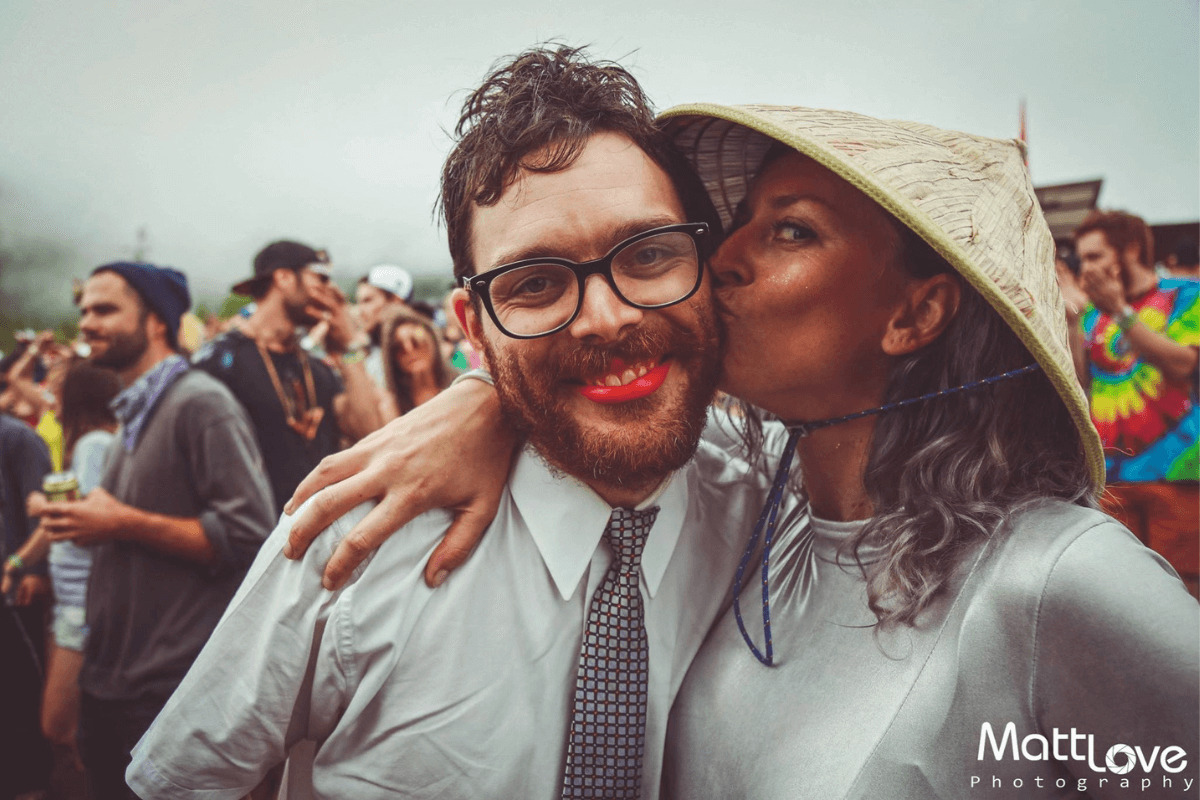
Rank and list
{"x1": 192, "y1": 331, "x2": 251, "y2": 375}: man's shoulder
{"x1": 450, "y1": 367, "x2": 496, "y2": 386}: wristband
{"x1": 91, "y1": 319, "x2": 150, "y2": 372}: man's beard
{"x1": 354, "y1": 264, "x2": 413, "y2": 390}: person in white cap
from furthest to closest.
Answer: {"x1": 354, "y1": 264, "x2": 413, "y2": 390}: person in white cap
{"x1": 192, "y1": 331, "x2": 251, "y2": 375}: man's shoulder
{"x1": 91, "y1": 319, "x2": 150, "y2": 372}: man's beard
{"x1": 450, "y1": 367, "x2": 496, "y2": 386}: wristband

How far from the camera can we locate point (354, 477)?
1475mm

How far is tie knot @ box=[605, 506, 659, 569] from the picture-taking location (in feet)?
4.81

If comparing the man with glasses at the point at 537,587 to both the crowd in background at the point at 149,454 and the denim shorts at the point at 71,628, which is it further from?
the denim shorts at the point at 71,628

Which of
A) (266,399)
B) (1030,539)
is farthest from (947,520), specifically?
(266,399)

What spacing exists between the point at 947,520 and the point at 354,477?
3.65ft

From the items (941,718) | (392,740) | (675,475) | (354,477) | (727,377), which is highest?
(727,377)

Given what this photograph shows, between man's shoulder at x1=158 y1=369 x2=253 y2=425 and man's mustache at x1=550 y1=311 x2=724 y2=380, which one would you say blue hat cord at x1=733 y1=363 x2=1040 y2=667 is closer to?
man's mustache at x1=550 y1=311 x2=724 y2=380

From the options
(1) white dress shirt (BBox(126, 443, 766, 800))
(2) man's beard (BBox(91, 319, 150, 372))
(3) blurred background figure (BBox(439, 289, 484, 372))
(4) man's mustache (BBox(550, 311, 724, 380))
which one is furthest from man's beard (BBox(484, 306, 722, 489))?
(3) blurred background figure (BBox(439, 289, 484, 372))

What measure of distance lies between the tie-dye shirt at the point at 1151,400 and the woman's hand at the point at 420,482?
3.23 m

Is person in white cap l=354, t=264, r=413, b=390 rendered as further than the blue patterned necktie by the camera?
Yes

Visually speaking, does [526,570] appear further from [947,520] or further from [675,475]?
[947,520]

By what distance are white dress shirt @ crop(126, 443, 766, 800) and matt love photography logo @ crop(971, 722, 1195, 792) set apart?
581 millimetres

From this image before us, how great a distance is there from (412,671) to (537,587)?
0.28 meters

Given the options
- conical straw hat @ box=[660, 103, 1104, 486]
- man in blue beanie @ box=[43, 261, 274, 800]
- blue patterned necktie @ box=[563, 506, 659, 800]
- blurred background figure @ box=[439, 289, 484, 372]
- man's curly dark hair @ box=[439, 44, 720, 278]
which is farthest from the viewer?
blurred background figure @ box=[439, 289, 484, 372]
